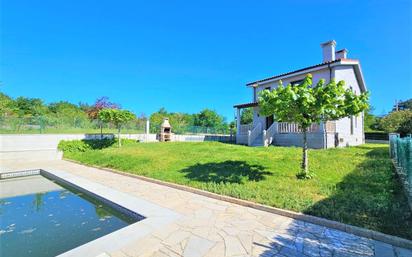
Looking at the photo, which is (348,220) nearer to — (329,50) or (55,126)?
(329,50)

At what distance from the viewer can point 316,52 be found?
62.0ft

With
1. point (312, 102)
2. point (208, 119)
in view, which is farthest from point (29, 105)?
point (312, 102)

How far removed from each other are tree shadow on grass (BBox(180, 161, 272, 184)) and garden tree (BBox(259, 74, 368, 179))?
1488 mm

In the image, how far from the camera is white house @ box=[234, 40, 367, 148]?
522 inches

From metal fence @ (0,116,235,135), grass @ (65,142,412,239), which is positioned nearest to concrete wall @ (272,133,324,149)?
grass @ (65,142,412,239)

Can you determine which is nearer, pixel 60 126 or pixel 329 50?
pixel 329 50

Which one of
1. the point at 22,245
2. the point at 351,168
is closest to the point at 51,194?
the point at 22,245

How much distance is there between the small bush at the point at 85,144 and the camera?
16.4 m

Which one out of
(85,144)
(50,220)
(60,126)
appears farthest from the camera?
(60,126)

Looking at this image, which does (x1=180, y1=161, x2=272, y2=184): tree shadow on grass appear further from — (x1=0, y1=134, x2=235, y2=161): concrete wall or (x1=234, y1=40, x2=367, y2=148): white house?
(x1=0, y1=134, x2=235, y2=161): concrete wall

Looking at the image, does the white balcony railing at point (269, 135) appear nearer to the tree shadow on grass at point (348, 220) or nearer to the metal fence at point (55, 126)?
the tree shadow on grass at point (348, 220)

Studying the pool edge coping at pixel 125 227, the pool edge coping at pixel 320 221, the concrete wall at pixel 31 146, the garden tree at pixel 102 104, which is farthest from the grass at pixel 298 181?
the garden tree at pixel 102 104

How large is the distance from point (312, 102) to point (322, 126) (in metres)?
7.59

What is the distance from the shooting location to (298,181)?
21.7ft
